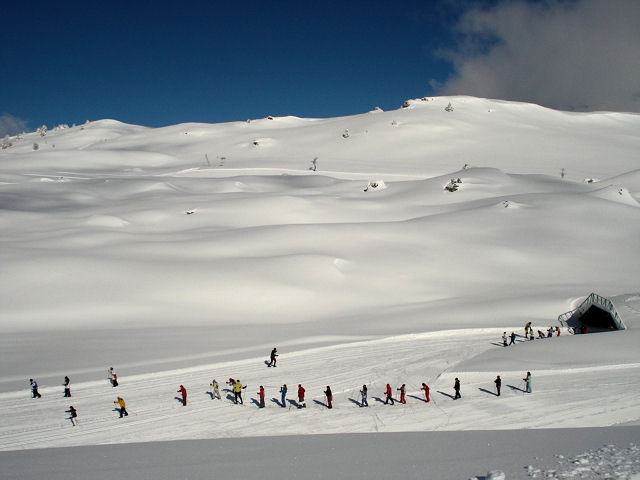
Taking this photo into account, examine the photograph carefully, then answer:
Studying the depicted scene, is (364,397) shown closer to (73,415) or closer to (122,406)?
(122,406)

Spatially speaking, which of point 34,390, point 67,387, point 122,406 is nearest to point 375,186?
point 67,387

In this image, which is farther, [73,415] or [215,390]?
[215,390]

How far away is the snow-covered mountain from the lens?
12641mm

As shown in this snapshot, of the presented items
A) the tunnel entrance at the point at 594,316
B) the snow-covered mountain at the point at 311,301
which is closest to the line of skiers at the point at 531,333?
the snow-covered mountain at the point at 311,301

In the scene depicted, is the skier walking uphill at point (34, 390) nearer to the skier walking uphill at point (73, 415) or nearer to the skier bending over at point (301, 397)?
the skier walking uphill at point (73, 415)

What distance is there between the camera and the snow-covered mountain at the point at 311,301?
12.6 meters

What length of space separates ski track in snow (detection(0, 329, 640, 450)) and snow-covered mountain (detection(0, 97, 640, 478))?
7 cm

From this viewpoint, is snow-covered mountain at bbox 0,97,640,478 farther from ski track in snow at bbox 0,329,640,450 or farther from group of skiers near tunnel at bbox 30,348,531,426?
group of skiers near tunnel at bbox 30,348,531,426

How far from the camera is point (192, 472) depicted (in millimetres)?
7344

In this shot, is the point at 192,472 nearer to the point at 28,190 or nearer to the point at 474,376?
the point at 474,376

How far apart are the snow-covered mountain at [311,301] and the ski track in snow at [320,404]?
0.07 meters

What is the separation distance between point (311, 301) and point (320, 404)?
32.7 ft

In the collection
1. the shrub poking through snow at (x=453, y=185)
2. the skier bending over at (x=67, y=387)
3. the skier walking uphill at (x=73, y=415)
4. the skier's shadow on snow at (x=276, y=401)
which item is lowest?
the skier's shadow on snow at (x=276, y=401)

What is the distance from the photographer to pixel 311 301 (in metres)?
23.1
